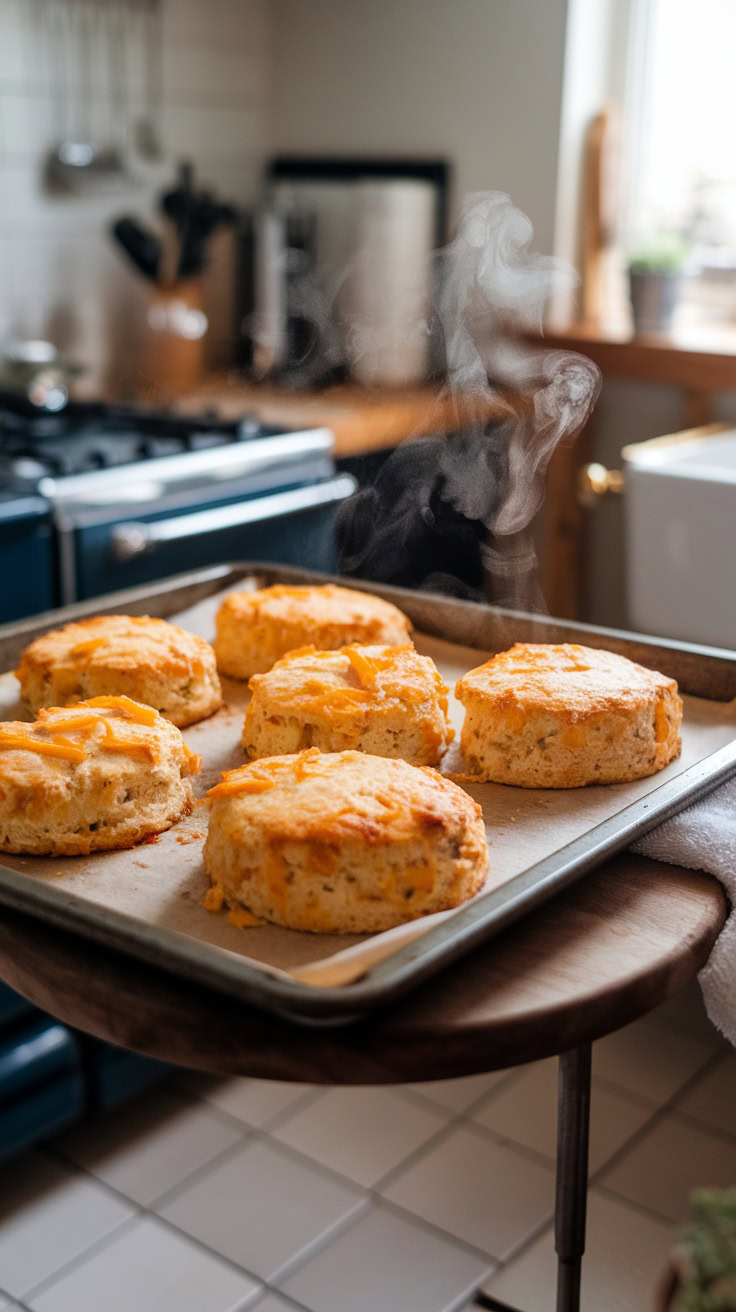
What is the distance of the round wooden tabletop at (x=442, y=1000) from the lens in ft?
2.49

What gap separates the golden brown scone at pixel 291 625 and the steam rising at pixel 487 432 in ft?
4.15

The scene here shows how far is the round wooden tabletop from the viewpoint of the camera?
76 cm

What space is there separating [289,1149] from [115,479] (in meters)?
1.17

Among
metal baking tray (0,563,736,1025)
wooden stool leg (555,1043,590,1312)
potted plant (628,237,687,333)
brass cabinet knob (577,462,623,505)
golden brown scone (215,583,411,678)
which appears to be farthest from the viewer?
potted plant (628,237,687,333)

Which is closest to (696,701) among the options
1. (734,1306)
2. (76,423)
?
(734,1306)

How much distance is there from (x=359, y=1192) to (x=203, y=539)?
3.86 feet

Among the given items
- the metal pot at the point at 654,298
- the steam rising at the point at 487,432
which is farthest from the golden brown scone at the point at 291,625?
the metal pot at the point at 654,298

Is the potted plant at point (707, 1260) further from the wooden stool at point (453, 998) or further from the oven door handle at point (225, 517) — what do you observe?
the oven door handle at point (225, 517)

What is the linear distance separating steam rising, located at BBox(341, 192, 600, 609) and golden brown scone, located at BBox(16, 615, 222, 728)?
1.41m

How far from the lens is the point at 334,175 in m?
3.38

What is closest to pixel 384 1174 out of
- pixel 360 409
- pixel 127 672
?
pixel 127 672

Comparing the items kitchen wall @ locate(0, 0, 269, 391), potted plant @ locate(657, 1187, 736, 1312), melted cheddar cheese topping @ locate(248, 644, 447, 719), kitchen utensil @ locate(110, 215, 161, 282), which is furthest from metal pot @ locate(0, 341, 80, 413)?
potted plant @ locate(657, 1187, 736, 1312)

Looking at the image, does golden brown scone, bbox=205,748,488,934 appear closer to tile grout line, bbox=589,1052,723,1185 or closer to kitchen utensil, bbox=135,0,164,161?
tile grout line, bbox=589,1052,723,1185

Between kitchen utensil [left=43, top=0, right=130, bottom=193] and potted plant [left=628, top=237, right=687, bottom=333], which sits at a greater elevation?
kitchen utensil [left=43, top=0, right=130, bottom=193]
